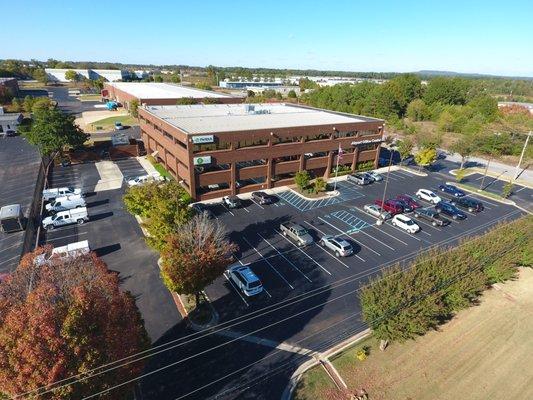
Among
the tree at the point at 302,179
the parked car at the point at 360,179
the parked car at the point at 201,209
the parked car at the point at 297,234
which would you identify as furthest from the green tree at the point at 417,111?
the parked car at the point at 201,209

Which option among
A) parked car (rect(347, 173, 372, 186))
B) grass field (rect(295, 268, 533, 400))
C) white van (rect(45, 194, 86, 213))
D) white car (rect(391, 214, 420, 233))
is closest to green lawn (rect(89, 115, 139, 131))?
white van (rect(45, 194, 86, 213))

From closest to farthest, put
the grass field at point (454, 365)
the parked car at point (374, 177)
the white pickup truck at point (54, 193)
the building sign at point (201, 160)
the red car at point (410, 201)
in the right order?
the grass field at point (454, 365), the building sign at point (201, 160), the white pickup truck at point (54, 193), the red car at point (410, 201), the parked car at point (374, 177)

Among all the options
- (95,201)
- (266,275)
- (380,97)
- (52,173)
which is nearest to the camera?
(266,275)

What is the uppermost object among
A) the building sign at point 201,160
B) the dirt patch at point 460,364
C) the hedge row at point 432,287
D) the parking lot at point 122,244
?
the building sign at point 201,160

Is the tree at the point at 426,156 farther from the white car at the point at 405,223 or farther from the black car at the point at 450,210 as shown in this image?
the white car at the point at 405,223

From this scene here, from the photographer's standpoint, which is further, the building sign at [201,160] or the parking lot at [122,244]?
the building sign at [201,160]

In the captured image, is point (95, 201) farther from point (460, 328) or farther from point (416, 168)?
point (416, 168)

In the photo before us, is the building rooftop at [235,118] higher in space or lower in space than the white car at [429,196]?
higher

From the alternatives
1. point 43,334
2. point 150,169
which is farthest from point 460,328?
point 150,169
